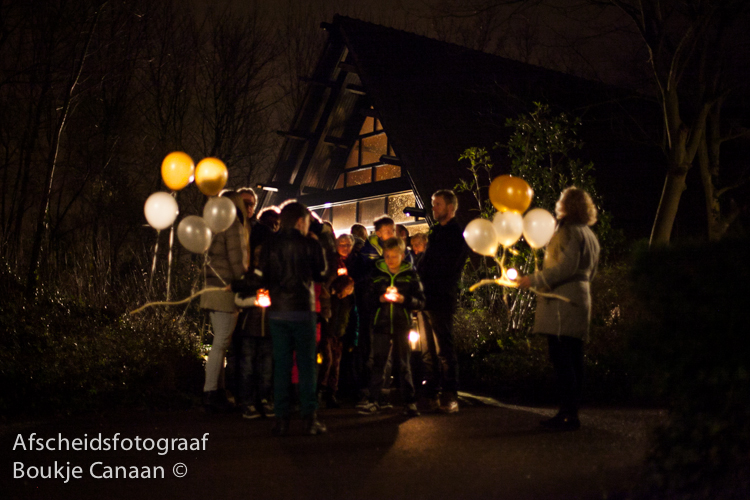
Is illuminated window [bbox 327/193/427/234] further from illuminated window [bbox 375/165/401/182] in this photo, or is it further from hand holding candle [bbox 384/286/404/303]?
hand holding candle [bbox 384/286/404/303]

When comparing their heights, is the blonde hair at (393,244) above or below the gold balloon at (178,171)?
below

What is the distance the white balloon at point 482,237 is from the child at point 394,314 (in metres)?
0.71

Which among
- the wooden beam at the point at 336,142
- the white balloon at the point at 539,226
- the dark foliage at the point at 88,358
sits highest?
the wooden beam at the point at 336,142

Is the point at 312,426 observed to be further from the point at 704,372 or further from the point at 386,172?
the point at 386,172

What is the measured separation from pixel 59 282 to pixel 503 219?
8.37m

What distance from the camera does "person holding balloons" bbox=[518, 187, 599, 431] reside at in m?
6.30

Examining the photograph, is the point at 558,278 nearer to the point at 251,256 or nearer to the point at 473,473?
the point at 473,473

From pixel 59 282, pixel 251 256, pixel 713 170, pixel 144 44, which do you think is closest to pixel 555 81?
pixel 713 170

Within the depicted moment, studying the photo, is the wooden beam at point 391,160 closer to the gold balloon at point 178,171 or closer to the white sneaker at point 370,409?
the gold balloon at point 178,171

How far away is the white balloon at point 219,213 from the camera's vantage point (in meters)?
6.74

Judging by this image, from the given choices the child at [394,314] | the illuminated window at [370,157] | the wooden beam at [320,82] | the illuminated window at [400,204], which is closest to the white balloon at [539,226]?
the child at [394,314]
